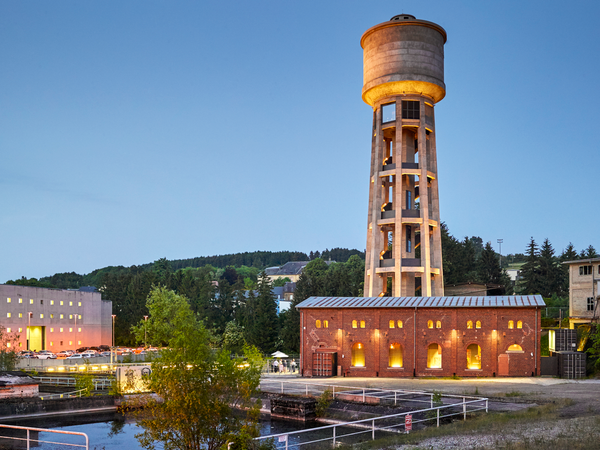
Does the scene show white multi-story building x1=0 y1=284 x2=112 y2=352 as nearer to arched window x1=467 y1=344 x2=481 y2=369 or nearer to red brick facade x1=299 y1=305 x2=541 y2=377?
→ red brick facade x1=299 y1=305 x2=541 y2=377

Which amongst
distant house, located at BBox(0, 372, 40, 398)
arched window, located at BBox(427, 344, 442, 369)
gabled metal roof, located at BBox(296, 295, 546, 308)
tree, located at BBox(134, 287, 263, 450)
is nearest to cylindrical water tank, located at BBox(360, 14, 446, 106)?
gabled metal roof, located at BBox(296, 295, 546, 308)

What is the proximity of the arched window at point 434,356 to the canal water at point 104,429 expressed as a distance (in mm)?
19042

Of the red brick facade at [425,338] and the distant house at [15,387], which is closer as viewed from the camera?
the distant house at [15,387]

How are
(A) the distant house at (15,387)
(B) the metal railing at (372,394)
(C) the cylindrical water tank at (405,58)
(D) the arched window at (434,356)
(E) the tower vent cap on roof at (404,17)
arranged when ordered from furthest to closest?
1. (E) the tower vent cap on roof at (404,17)
2. (C) the cylindrical water tank at (405,58)
3. (D) the arched window at (434,356)
4. (A) the distant house at (15,387)
5. (B) the metal railing at (372,394)

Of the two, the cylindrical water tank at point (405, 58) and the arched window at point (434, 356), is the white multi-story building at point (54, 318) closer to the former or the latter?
the cylindrical water tank at point (405, 58)

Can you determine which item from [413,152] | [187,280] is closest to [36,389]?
[413,152]

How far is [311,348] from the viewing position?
162ft

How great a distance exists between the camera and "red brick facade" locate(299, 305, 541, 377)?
147ft

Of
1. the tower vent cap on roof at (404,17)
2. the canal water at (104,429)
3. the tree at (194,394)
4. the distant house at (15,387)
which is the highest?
the tower vent cap on roof at (404,17)

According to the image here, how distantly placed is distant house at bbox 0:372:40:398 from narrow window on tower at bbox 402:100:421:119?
128ft

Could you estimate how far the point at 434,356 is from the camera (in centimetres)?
4838

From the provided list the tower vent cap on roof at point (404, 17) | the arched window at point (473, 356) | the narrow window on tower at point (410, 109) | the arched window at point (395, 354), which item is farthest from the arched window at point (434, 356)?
the tower vent cap on roof at point (404, 17)

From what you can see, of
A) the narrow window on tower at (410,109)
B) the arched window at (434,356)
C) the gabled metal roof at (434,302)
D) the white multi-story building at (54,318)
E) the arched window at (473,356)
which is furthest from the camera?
the white multi-story building at (54,318)

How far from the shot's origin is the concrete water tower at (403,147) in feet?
184
